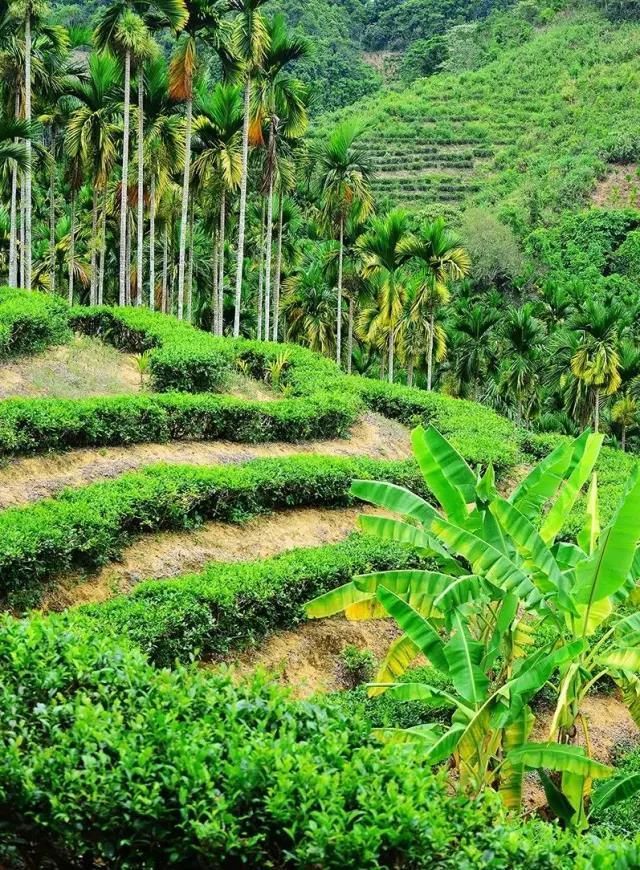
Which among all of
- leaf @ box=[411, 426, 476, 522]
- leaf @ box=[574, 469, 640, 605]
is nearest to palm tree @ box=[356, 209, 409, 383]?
leaf @ box=[411, 426, 476, 522]

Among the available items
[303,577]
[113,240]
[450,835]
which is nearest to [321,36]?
[113,240]

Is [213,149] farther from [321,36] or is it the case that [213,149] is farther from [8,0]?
[321,36]

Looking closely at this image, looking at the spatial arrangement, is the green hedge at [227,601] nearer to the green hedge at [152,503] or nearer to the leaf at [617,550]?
the green hedge at [152,503]

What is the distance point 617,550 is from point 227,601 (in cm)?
491

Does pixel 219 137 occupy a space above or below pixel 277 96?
below

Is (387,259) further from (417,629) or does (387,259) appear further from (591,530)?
(417,629)

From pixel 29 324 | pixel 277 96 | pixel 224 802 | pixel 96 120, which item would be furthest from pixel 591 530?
pixel 96 120

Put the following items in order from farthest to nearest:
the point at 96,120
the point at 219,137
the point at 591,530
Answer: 1. the point at 219,137
2. the point at 96,120
3. the point at 591,530

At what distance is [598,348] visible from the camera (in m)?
31.7

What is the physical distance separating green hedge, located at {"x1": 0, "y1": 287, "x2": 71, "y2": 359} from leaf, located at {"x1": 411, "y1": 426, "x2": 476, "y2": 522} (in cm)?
1084

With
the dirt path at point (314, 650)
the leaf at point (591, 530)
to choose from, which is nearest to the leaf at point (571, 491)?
the leaf at point (591, 530)

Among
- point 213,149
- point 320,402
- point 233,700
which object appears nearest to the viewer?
point 233,700

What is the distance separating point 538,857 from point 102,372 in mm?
15069

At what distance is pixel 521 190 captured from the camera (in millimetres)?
67750
